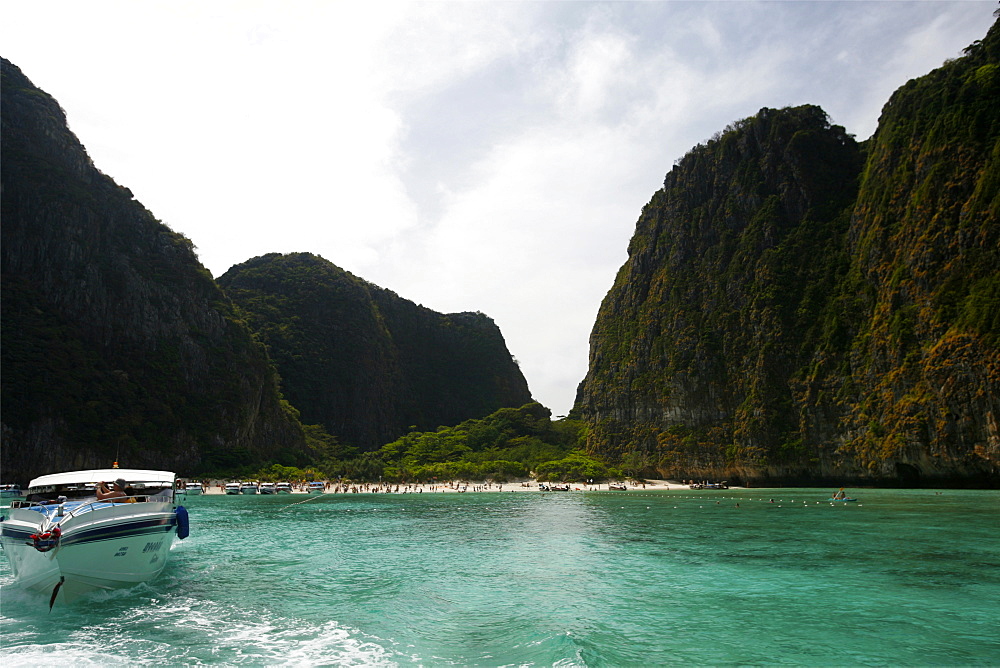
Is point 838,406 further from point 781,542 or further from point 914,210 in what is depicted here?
point 781,542

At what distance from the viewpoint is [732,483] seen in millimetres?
105562

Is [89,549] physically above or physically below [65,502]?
below

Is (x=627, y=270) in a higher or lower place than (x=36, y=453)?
higher

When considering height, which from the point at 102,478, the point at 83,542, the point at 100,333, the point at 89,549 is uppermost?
the point at 100,333

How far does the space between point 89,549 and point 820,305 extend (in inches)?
4431

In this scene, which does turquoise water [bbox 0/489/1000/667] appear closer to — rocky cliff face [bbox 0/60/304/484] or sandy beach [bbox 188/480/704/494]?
sandy beach [bbox 188/480/704/494]

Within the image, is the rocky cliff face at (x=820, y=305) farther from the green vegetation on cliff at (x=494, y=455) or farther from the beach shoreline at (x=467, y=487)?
the green vegetation on cliff at (x=494, y=455)

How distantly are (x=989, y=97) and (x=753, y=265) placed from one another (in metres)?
43.9

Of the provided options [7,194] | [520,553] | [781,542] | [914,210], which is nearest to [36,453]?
[7,194]

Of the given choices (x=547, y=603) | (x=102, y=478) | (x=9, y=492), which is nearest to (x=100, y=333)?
(x=9, y=492)

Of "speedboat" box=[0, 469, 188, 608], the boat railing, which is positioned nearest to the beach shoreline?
the boat railing

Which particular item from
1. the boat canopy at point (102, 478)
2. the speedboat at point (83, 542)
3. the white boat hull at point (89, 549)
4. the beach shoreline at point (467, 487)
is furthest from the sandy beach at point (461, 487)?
the white boat hull at point (89, 549)

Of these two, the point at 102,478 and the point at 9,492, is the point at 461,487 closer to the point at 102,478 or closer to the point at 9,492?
the point at 9,492

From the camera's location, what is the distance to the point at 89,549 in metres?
18.3
